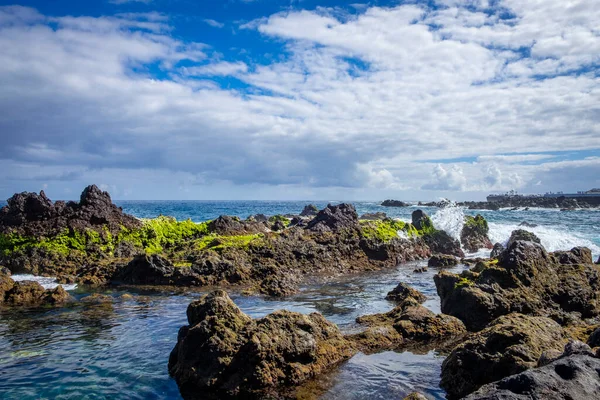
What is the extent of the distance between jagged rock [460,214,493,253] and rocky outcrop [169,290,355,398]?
25678 mm

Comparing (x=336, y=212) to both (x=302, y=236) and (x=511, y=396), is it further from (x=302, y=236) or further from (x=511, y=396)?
(x=511, y=396)

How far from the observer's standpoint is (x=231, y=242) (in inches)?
833

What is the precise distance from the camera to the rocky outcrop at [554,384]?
4.96 meters

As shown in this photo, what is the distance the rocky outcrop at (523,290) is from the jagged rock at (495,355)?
2718 mm

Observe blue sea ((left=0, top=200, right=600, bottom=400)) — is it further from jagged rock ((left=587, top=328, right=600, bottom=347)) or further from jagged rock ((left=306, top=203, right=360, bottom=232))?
jagged rock ((left=306, top=203, right=360, bottom=232))

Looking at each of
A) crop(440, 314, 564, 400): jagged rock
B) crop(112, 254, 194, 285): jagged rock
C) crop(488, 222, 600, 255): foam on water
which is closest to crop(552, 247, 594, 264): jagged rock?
crop(440, 314, 564, 400): jagged rock

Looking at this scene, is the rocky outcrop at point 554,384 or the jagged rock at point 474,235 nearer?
the rocky outcrop at point 554,384

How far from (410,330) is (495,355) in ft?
9.44

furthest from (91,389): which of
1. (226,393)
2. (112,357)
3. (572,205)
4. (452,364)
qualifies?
(572,205)

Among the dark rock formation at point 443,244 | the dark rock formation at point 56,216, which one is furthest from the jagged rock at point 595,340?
the dark rock formation at point 443,244

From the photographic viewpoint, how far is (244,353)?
7754 millimetres

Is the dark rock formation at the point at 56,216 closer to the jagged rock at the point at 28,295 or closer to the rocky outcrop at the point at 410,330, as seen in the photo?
the jagged rock at the point at 28,295

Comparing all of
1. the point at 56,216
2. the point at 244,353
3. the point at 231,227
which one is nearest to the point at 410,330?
the point at 244,353

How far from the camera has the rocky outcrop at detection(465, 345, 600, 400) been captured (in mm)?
4961
